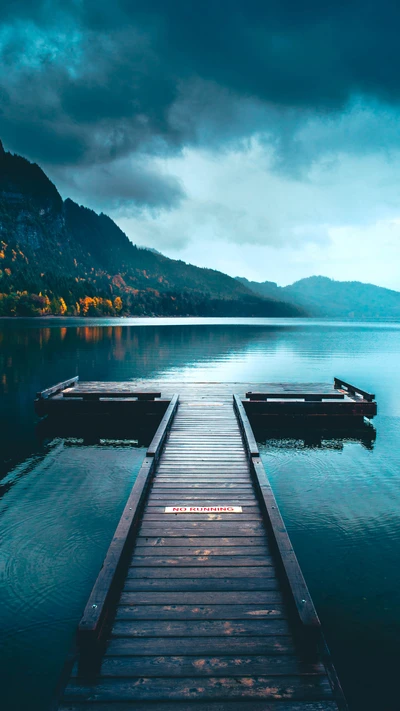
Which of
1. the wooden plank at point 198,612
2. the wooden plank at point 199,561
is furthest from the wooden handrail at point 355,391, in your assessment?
the wooden plank at point 198,612

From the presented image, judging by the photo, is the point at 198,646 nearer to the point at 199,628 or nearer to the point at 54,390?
the point at 199,628

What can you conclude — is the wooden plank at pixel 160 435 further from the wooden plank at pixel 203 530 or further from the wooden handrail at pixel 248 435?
the wooden plank at pixel 203 530

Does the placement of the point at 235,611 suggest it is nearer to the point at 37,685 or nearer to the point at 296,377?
→ the point at 37,685

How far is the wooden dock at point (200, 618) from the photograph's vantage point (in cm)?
413

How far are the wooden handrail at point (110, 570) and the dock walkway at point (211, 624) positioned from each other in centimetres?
23

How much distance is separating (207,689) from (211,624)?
86 centimetres

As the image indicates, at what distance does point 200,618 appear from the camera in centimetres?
513

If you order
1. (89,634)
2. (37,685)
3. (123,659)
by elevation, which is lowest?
(37,685)

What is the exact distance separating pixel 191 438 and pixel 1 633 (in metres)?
7.21

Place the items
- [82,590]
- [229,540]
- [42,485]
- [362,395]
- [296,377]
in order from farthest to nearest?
[296,377] < [362,395] < [42,485] < [82,590] < [229,540]

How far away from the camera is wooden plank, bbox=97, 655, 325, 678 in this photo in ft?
14.2

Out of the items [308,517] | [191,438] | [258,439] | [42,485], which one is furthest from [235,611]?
[258,439]

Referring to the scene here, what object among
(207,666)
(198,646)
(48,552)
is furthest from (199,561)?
(48,552)

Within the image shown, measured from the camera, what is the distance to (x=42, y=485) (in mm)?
12352
